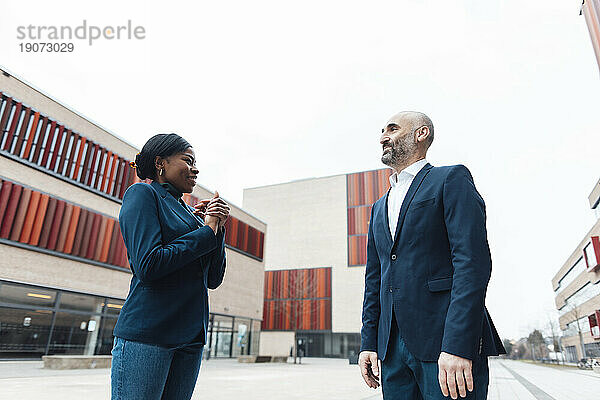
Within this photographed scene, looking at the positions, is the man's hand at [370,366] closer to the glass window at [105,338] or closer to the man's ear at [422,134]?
the man's ear at [422,134]

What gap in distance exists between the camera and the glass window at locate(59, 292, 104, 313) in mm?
16578

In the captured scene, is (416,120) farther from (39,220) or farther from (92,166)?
(92,166)

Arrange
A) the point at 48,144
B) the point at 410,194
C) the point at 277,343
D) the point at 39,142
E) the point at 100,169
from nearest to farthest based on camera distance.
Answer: the point at 410,194, the point at 39,142, the point at 48,144, the point at 100,169, the point at 277,343

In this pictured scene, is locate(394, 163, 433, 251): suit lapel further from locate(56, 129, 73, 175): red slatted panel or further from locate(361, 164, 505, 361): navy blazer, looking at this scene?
locate(56, 129, 73, 175): red slatted panel

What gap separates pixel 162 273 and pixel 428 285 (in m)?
1.15

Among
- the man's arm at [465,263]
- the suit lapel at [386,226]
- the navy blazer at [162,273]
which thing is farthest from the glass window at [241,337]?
the man's arm at [465,263]

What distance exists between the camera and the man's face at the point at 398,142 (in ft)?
7.16

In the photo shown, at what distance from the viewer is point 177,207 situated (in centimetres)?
180

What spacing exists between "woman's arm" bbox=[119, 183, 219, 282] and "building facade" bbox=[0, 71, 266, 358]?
16.8 m

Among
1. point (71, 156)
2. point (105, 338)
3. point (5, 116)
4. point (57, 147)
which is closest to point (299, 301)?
point (105, 338)

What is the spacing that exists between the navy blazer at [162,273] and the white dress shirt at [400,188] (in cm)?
98

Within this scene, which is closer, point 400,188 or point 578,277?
point 400,188

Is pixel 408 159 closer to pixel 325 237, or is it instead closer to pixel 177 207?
pixel 177 207

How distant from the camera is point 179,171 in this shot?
1872mm
